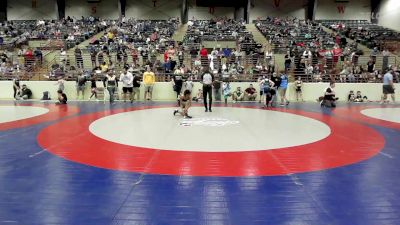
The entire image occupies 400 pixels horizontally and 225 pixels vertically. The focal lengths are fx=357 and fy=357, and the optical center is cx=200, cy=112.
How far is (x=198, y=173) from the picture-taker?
550cm

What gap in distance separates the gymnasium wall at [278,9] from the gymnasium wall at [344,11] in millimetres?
1882

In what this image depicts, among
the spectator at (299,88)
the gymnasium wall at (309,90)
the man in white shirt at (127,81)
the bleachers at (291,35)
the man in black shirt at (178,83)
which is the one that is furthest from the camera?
the bleachers at (291,35)

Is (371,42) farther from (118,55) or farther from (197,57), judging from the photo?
(118,55)

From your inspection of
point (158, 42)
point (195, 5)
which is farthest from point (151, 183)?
point (195, 5)

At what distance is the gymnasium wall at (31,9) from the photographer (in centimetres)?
3631

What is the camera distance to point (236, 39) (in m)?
24.0

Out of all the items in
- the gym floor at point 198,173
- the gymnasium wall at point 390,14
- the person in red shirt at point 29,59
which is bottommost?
the gym floor at point 198,173

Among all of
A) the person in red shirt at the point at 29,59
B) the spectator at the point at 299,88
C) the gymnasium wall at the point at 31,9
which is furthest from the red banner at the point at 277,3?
the person in red shirt at the point at 29,59

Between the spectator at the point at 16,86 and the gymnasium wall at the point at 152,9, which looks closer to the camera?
the spectator at the point at 16,86

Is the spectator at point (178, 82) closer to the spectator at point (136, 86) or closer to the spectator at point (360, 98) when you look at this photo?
the spectator at point (136, 86)

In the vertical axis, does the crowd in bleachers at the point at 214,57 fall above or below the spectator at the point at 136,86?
above

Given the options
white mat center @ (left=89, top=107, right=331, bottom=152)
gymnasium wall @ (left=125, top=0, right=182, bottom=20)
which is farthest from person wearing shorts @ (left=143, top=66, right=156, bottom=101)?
gymnasium wall @ (left=125, top=0, right=182, bottom=20)

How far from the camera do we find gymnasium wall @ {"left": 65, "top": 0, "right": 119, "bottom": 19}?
3658 cm

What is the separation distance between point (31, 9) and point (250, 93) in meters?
29.2
